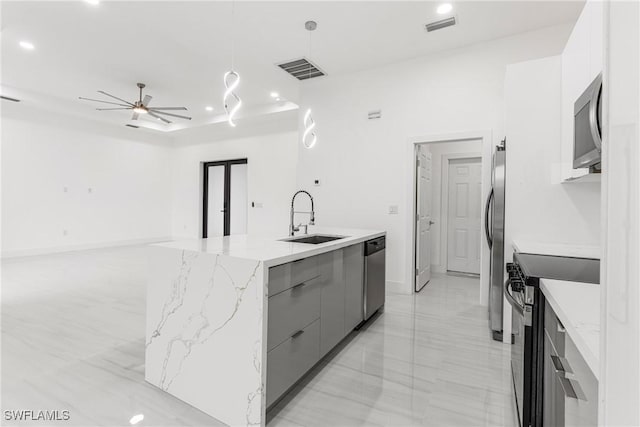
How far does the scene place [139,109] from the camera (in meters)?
5.37

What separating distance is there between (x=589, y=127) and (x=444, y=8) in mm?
2523

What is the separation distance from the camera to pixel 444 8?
321cm

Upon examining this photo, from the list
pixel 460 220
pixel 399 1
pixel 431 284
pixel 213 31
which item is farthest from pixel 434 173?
pixel 213 31

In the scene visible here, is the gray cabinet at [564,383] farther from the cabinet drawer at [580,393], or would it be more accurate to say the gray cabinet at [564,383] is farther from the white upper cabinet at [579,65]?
the white upper cabinet at [579,65]

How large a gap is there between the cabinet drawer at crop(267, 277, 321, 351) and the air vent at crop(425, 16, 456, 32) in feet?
10.3

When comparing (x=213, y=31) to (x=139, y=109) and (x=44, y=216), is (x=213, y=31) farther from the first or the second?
(x=44, y=216)

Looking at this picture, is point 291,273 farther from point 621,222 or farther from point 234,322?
point 621,222

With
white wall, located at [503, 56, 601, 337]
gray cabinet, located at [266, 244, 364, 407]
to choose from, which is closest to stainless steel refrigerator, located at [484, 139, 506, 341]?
white wall, located at [503, 56, 601, 337]

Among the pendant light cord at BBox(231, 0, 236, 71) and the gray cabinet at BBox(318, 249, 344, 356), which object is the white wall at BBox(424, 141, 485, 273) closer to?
the pendant light cord at BBox(231, 0, 236, 71)

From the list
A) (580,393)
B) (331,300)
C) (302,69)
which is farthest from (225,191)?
(580,393)

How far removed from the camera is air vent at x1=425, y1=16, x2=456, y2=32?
11.2 ft

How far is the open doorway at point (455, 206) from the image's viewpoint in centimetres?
536

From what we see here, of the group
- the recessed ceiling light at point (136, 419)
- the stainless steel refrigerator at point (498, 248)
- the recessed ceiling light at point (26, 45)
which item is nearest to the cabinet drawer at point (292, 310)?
the recessed ceiling light at point (136, 419)

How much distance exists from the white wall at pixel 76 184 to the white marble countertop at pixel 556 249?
333 inches
